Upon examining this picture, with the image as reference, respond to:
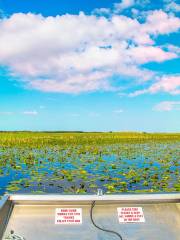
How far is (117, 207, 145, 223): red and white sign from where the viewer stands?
4.05 meters

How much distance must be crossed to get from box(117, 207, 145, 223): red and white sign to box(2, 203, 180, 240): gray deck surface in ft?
0.18

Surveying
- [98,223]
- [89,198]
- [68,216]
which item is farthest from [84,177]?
[98,223]

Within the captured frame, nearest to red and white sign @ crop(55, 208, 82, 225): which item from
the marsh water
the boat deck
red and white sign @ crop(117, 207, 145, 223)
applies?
the boat deck

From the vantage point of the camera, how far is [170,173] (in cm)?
1314

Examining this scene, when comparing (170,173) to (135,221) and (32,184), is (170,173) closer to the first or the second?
(32,184)

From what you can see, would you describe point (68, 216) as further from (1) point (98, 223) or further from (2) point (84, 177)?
(2) point (84, 177)

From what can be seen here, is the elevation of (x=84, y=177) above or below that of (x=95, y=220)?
below

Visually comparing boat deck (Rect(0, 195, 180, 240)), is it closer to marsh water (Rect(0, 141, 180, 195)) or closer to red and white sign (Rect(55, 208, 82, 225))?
red and white sign (Rect(55, 208, 82, 225))

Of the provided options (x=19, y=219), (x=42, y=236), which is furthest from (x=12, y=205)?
(x=42, y=236)

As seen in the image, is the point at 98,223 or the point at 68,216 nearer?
the point at 98,223

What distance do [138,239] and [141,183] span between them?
7501mm

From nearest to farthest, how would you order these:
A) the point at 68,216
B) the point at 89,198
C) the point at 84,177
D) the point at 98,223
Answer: the point at 98,223
the point at 68,216
the point at 89,198
the point at 84,177

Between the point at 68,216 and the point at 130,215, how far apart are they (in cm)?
76

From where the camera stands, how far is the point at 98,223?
13.0ft
